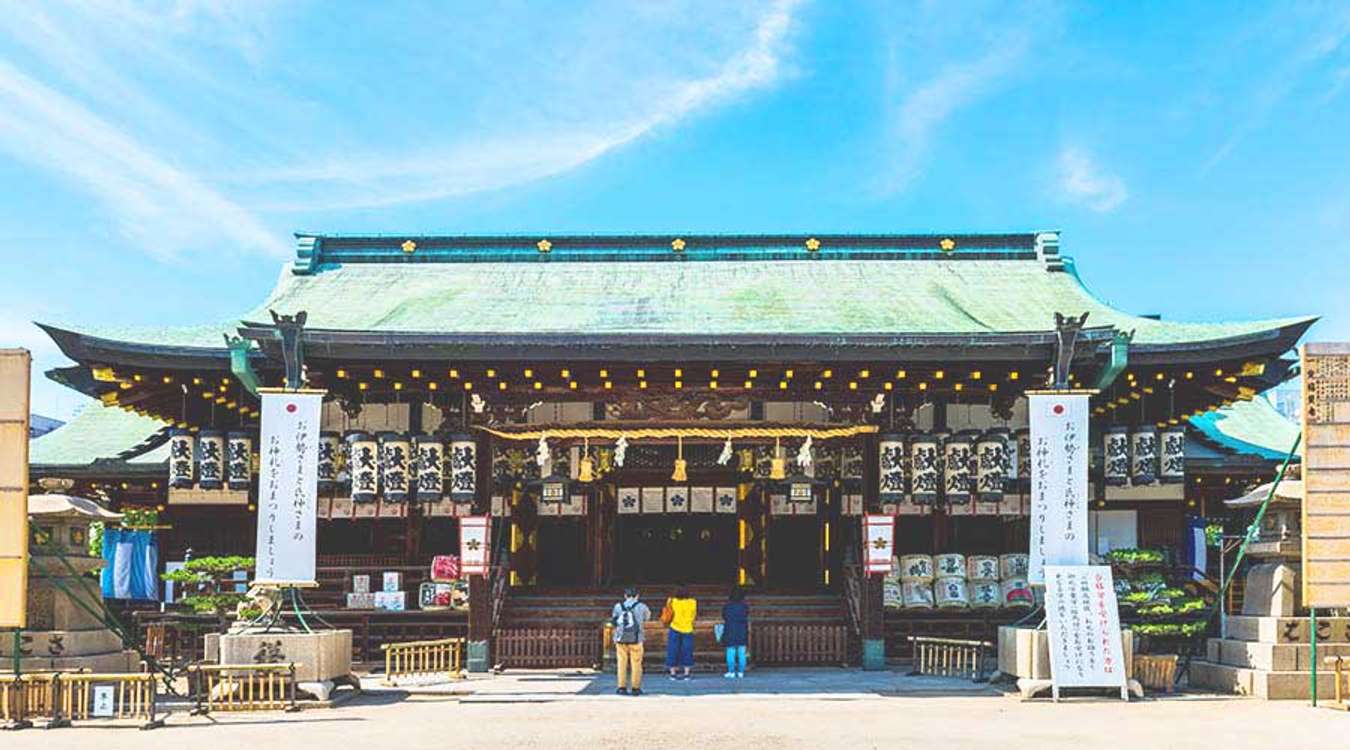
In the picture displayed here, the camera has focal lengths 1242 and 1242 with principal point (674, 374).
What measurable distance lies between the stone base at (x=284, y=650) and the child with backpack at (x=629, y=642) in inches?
148

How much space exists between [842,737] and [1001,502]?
9.07 m

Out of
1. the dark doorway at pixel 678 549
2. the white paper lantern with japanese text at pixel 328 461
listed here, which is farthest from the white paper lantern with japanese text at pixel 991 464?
the white paper lantern with japanese text at pixel 328 461

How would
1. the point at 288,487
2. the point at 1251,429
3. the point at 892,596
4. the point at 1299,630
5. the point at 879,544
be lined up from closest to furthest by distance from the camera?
the point at 1299,630 < the point at 288,487 < the point at 879,544 < the point at 892,596 < the point at 1251,429

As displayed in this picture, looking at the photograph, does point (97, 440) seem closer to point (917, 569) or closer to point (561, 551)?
point (561, 551)

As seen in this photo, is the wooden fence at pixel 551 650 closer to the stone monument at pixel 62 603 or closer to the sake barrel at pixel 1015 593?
the stone monument at pixel 62 603

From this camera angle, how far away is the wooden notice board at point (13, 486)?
13523mm

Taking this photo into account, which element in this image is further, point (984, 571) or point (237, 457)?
point (984, 571)

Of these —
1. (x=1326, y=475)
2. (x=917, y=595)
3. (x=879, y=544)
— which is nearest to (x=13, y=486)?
(x=879, y=544)

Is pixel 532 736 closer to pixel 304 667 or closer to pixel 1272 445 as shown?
pixel 304 667

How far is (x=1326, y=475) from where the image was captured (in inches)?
563

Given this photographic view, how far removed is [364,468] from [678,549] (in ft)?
23.8

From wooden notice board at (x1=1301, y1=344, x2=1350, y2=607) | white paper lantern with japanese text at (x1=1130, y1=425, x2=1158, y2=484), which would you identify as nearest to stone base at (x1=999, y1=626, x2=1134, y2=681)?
wooden notice board at (x1=1301, y1=344, x2=1350, y2=607)

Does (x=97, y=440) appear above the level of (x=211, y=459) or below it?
above

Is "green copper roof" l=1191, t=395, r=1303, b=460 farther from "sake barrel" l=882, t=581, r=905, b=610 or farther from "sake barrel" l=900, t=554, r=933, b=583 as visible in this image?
"sake barrel" l=882, t=581, r=905, b=610
